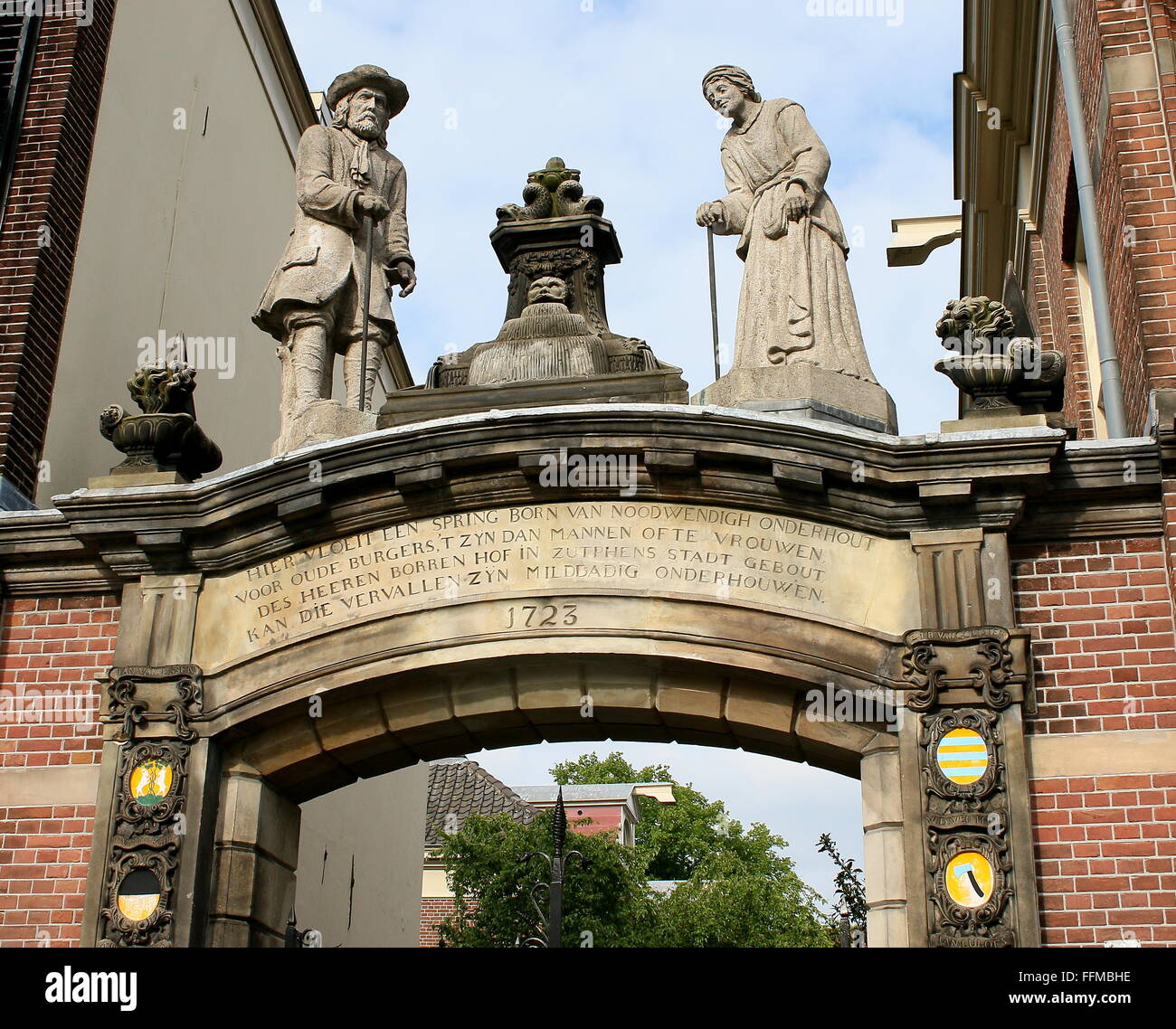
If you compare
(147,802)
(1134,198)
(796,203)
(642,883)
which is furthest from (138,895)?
(642,883)

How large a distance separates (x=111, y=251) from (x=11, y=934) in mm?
6131

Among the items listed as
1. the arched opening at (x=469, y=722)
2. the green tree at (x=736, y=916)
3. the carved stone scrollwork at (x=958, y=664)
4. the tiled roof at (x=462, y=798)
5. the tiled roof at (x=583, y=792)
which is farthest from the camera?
the tiled roof at (x=583, y=792)

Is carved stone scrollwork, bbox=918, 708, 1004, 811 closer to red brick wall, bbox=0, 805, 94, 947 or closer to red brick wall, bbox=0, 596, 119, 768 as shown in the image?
red brick wall, bbox=0, 805, 94, 947

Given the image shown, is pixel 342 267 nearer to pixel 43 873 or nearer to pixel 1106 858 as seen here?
pixel 43 873

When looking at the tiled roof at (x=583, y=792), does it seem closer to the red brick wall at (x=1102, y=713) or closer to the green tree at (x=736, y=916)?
the green tree at (x=736, y=916)

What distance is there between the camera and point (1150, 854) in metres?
7.80

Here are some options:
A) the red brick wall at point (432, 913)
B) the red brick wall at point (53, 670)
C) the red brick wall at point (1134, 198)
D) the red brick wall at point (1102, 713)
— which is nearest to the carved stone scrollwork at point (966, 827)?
the red brick wall at point (1102, 713)

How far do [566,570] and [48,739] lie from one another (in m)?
3.50

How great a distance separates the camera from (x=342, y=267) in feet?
34.9

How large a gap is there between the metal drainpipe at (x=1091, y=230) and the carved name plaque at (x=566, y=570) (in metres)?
2.34

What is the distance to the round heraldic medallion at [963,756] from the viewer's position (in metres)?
7.90
